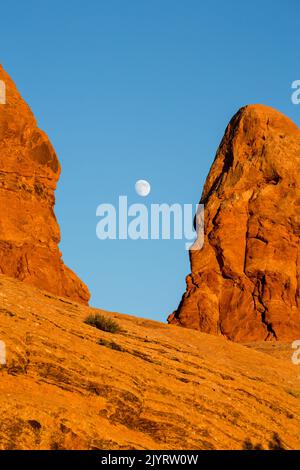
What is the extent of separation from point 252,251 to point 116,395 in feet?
130

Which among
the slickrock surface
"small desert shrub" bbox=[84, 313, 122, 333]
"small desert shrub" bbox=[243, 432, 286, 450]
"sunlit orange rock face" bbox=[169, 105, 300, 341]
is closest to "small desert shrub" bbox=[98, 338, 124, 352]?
the slickrock surface

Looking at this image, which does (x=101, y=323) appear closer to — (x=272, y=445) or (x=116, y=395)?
(x=116, y=395)

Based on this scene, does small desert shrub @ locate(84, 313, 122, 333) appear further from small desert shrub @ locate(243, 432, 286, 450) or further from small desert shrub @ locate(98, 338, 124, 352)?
small desert shrub @ locate(243, 432, 286, 450)

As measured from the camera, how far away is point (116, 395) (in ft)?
68.9

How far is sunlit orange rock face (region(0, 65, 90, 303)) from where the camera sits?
4694 centimetres

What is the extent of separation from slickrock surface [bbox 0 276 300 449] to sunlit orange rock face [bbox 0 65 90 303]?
65.7ft

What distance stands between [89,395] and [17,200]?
92.2 feet

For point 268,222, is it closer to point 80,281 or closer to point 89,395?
point 80,281

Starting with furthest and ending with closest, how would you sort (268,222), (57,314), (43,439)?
(268,222) → (57,314) → (43,439)

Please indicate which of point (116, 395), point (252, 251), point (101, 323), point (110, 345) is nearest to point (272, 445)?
point (116, 395)
